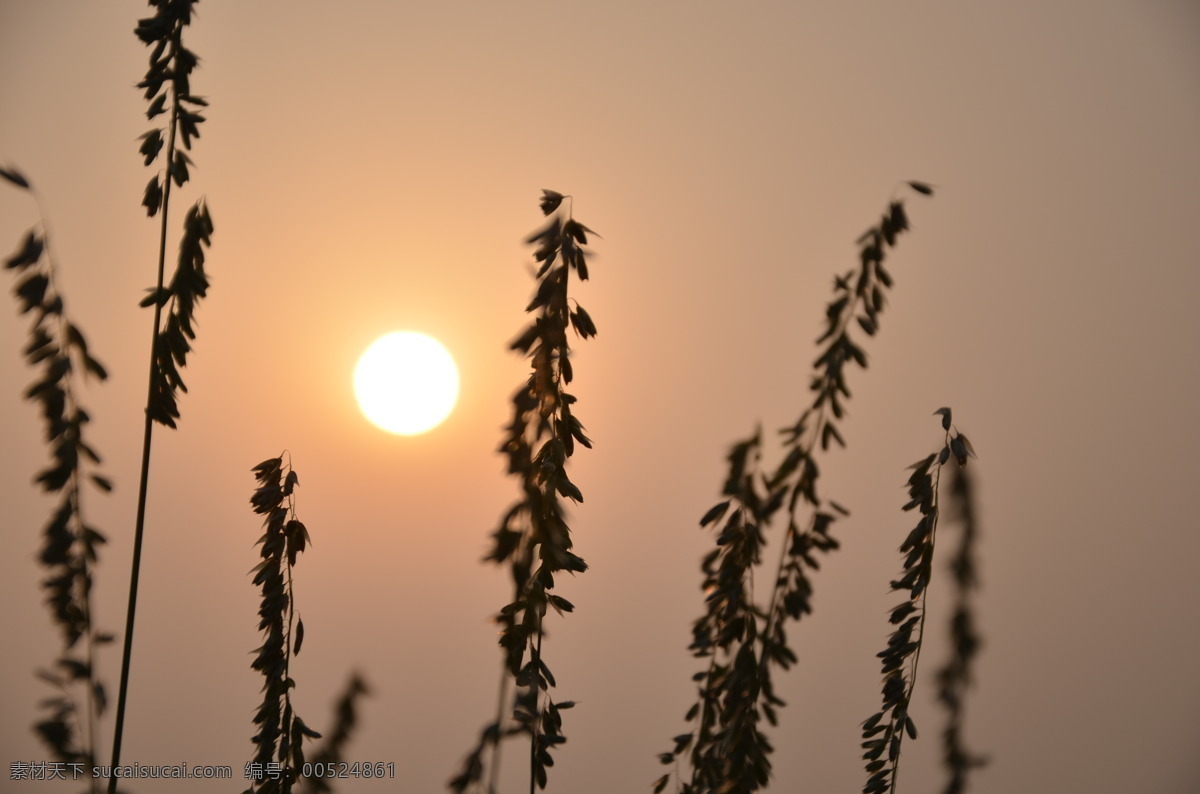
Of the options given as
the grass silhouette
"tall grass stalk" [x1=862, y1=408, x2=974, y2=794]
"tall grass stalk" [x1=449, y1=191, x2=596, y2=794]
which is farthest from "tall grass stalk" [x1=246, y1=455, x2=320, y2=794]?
"tall grass stalk" [x1=862, y1=408, x2=974, y2=794]

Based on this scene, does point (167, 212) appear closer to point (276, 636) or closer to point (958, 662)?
point (276, 636)

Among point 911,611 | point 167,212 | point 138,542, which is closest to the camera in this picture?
point 138,542

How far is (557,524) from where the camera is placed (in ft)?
4.59

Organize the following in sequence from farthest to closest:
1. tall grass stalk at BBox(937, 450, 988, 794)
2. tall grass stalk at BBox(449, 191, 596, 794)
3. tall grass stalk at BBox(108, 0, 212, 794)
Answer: tall grass stalk at BBox(937, 450, 988, 794) < tall grass stalk at BBox(108, 0, 212, 794) < tall grass stalk at BBox(449, 191, 596, 794)

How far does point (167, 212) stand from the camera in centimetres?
154

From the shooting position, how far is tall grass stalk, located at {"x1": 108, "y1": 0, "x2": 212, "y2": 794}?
152 centimetres

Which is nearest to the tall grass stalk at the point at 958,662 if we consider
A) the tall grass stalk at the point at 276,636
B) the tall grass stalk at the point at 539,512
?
the tall grass stalk at the point at 539,512

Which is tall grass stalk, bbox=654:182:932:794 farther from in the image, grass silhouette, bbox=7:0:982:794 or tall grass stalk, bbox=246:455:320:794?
tall grass stalk, bbox=246:455:320:794

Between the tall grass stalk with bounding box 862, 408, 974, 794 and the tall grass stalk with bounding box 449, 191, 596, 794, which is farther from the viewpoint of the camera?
the tall grass stalk with bounding box 862, 408, 974, 794

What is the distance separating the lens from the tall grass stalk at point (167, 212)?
1517 mm

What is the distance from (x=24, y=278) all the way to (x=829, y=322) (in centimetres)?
→ 182

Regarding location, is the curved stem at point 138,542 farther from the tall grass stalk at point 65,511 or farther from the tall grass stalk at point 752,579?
the tall grass stalk at point 752,579

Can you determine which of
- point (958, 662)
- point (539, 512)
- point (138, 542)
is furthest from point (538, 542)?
point (958, 662)

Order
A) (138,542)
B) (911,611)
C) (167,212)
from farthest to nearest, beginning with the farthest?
(911,611), (167,212), (138,542)
